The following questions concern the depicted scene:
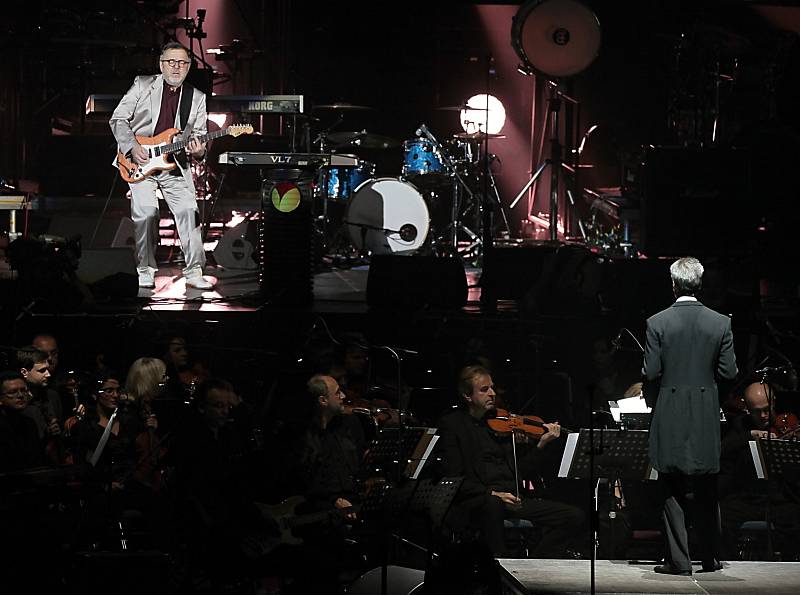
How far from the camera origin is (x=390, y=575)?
5.99 m

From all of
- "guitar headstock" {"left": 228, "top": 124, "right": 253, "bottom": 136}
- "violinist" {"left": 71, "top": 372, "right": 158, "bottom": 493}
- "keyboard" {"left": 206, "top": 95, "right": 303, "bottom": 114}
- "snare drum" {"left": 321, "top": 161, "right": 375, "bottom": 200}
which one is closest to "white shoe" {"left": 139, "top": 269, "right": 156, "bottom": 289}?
"guitar headstock" {"left": 228, "top": 124, "right": 253, "bottom": 136}

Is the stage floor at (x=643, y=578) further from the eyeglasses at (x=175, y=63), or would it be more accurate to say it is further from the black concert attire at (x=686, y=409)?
the eyeglasses at (x=175, y=63)

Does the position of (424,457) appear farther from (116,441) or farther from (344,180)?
(344,180)

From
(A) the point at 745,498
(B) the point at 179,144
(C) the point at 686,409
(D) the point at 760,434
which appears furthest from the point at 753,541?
(B) the point at 179,144

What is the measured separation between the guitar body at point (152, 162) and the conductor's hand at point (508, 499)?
4.72m

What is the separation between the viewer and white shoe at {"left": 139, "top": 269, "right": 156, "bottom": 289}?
11727mm

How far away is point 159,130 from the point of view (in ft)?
38.1

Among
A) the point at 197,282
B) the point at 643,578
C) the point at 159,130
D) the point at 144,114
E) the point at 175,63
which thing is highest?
the point at 175,63

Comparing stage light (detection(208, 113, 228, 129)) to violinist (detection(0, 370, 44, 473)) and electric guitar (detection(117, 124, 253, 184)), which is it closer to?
electric guitar (detection(117, 124, 253, 184))

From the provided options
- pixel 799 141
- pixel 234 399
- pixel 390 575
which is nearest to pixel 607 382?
pixel 799 141

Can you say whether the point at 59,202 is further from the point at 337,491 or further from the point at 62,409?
the point at 337,491

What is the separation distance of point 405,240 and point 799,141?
4605 millimetres

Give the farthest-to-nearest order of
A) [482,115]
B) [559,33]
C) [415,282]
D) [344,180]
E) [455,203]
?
[482,115] → [344,180] → [455,203] → [559,33] → [415,282]

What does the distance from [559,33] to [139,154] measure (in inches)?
157
